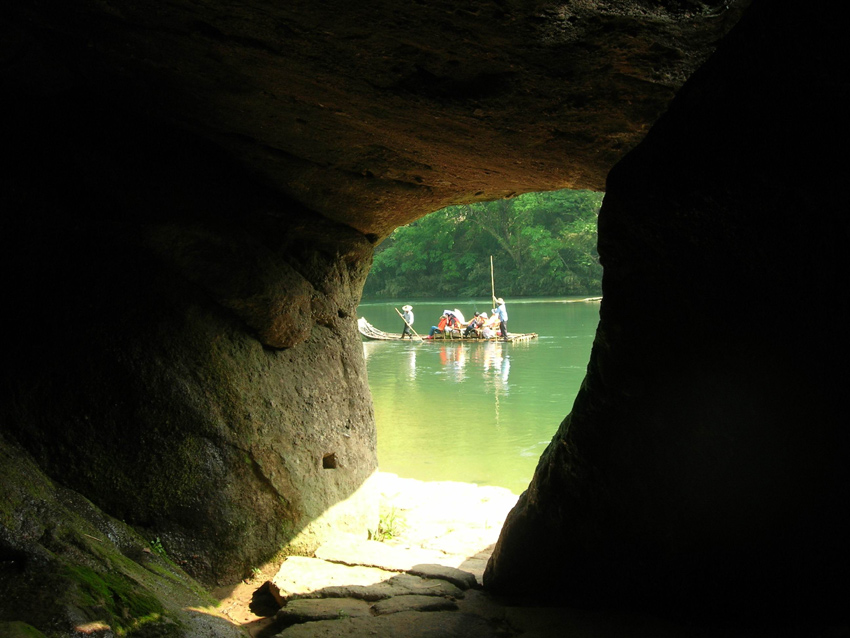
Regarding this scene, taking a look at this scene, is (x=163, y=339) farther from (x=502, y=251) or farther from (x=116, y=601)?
(x=502, y=251)

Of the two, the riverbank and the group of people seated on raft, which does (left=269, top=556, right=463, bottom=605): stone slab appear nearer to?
the riverbank

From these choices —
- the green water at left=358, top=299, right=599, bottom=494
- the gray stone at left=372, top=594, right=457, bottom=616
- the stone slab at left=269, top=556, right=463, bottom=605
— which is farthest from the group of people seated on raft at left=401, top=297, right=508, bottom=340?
the gray stone at left=372, top=594, right=457, bottom=616

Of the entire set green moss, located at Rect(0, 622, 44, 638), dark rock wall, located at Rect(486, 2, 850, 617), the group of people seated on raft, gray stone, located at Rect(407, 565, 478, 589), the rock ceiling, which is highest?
the rock ceiling

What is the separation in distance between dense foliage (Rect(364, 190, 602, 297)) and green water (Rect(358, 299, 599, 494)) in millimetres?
19377

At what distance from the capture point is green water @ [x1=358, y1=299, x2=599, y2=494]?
834cm

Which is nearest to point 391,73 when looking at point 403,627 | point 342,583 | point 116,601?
point 116,601

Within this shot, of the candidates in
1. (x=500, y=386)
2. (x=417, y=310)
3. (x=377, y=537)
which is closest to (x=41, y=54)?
(x=377, y=537)

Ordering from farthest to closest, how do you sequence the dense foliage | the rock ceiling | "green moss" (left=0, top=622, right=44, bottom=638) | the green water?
the dense foliage, the green water, the rock ceiling, "green moss" (left=0, top=622, right=44, bottom=638)

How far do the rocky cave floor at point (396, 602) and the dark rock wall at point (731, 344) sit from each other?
0.91 feet

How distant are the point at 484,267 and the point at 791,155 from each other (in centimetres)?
4096

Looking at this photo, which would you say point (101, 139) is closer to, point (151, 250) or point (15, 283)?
point (151, 250)

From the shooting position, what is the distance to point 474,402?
38.6 ft

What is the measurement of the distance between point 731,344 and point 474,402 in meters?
9.65

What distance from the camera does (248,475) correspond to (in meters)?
3.86
